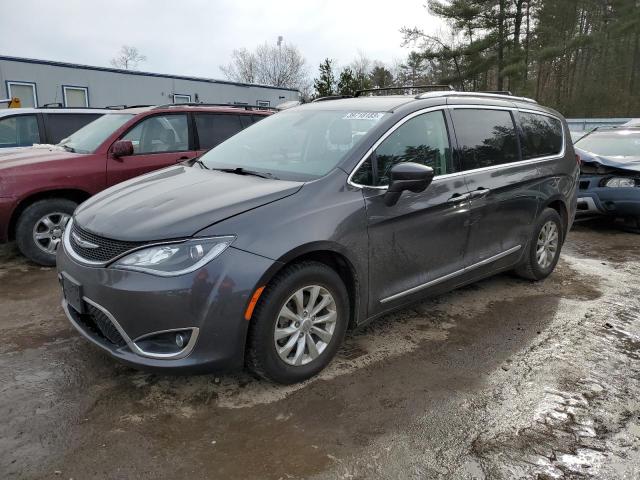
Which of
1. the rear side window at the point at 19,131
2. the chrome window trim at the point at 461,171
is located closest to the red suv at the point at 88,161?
the rear side window at the point at 19,131

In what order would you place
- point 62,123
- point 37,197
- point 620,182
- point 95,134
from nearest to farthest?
point 37,197, point 95,134, point 620,182, point 62,123

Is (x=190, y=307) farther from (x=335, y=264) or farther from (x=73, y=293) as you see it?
(x=335, y=264)

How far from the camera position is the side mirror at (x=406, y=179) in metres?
3.17

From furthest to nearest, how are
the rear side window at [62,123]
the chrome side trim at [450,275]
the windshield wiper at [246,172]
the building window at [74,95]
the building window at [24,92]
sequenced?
the building window at [74,95] → the building window at [24,92] → the rear side window at [62,123] → the chrome side trim at [450,275] → the windshield wiper at [246,172]

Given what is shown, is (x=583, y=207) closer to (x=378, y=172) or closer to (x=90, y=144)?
(x=378, y=172)

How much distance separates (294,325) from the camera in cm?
296

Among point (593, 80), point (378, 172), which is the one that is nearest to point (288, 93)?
point (593, 80)

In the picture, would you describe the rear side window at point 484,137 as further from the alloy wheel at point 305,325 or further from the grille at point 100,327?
the grille at point 100,327

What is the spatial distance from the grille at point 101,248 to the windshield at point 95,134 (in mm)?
3163

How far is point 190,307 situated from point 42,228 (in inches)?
145

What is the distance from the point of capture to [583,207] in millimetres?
7711

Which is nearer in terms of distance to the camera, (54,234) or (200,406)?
(200,406)

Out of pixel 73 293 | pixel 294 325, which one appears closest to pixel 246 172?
pixel 294 325

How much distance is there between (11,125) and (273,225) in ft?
21.2
